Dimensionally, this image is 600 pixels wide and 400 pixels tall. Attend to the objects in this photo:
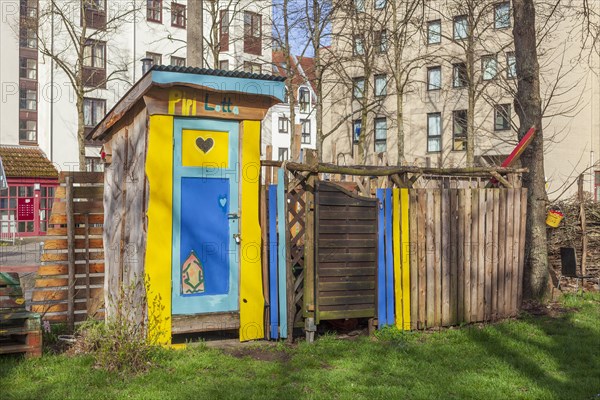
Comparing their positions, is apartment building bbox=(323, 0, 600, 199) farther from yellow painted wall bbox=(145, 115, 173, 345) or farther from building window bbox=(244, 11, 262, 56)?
yellow painted wall bbox=(145, 115, 173, 345)

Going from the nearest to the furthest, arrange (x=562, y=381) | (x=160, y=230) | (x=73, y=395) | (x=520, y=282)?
1. (x=73, y=395)
2. (x=562, y=381)
3. (x=160, y=230)
4. (x=520, y=282)

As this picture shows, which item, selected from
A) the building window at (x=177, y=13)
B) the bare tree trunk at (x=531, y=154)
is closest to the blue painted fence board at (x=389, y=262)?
the bare tree trunk at (x=531, y=154)

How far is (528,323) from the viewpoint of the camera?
9867 millimetres

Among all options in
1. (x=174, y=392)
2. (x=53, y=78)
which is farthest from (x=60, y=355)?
(x=53, y=78)

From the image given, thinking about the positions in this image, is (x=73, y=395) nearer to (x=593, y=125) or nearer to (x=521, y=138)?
(x=521, y=138)

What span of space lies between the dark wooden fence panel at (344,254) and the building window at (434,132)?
31.6 m

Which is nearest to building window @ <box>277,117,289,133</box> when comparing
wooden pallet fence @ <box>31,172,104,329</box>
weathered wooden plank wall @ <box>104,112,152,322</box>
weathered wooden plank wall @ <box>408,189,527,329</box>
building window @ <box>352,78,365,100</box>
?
building window @ <box>352,78,365,100</box>

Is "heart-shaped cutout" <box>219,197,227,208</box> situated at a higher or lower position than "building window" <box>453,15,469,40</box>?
lower

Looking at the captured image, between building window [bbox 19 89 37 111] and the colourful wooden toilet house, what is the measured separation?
98.4 feet

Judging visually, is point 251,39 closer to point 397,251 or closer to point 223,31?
point 223,31

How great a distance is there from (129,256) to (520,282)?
585cm

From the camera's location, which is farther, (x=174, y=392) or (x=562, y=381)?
(x=562, y=381)

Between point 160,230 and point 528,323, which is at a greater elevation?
point 160,230

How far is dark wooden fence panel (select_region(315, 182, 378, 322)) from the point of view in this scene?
8555 mm
